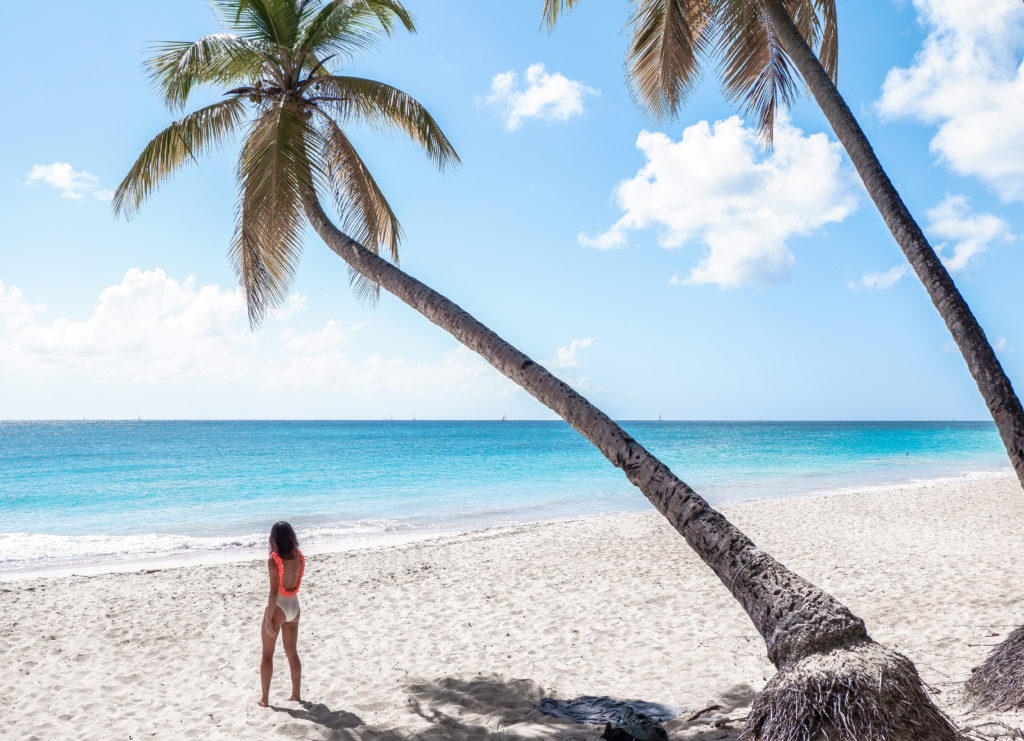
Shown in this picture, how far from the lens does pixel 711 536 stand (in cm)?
337

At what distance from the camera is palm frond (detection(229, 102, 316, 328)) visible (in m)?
5.96

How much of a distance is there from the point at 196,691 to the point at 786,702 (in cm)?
451

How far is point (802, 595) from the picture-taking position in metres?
3.14

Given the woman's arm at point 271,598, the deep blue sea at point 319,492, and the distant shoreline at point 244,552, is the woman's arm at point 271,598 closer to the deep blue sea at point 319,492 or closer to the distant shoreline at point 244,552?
the distant shoreline at point 244,552

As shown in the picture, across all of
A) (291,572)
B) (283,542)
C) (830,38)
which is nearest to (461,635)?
(291,572)


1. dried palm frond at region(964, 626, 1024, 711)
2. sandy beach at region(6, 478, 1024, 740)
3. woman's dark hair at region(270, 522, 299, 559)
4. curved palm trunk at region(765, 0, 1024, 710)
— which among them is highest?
curved palm trunk at region(765, 0, 1024, 710)

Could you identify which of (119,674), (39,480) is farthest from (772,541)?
(39,480)

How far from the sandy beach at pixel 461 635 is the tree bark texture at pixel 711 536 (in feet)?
3.12

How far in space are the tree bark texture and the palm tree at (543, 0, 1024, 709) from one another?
1.53 m

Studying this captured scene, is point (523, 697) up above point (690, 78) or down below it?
below

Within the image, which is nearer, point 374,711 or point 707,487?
point 374,711

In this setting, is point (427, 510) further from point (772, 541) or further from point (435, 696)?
point (435, 696)

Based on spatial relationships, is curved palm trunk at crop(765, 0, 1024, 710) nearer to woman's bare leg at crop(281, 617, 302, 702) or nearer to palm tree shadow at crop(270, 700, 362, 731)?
palm tree shadow at crop(270, 700, 362, 731)

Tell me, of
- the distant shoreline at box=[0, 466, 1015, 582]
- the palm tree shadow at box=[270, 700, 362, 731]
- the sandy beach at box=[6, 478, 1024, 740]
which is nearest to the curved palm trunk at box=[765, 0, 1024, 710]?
the sandy beach at box=[6, 478, 1024, 740]
